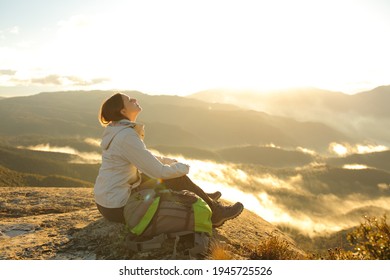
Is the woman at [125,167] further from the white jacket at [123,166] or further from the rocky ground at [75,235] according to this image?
the rocky ground at [75,235]

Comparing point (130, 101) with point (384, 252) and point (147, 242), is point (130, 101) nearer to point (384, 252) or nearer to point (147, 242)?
point (147, 242)

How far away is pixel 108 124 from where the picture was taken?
7203 millimetres

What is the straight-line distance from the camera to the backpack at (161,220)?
22.5 ft

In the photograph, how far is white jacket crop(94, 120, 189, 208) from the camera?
260 inches

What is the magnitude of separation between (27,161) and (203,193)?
185 metres

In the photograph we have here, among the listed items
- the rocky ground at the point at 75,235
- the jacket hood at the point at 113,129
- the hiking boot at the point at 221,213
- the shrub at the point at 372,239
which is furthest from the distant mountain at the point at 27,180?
the shrub at the point at 372,239

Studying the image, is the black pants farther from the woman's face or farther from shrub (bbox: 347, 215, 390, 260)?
shrub (bbox: 347, 215, 390, 260)

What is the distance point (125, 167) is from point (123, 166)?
1.7 inches

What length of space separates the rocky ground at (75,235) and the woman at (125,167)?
26.3 inches

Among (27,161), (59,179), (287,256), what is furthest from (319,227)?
(287,256)

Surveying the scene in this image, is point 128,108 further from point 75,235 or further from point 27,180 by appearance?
point 27,180

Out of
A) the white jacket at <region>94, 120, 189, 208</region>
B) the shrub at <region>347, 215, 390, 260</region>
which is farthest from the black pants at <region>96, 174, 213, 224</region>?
the shrub at <region>347, 215, 390, 260</region>

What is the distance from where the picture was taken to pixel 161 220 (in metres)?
6.94

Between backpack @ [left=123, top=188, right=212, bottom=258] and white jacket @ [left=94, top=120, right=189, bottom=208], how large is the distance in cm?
37
